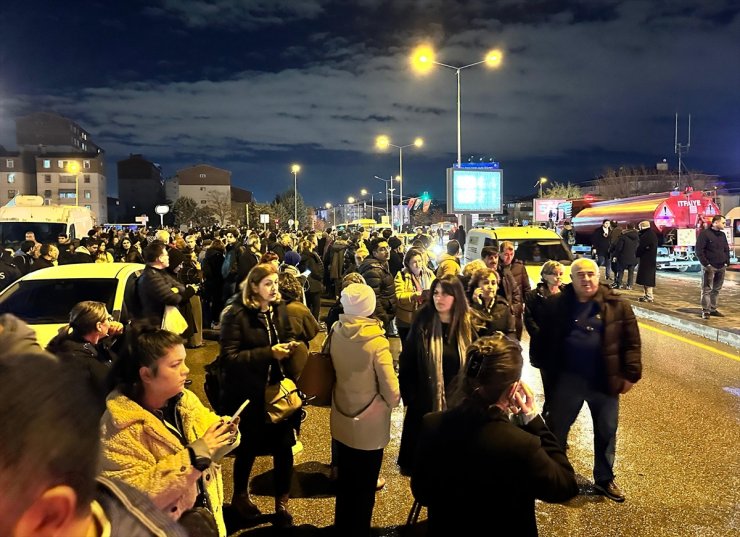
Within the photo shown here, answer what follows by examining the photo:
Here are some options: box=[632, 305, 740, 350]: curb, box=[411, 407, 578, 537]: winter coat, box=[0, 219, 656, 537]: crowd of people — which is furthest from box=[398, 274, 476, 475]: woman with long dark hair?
box=[632, 305, 740, 350]: curb

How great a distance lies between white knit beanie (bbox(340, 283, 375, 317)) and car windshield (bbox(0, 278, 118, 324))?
430 cm

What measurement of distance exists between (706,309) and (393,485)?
9688mm

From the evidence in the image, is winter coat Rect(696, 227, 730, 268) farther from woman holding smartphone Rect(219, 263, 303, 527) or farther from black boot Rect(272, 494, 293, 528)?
black boot Rect(272, 494, 293, 528)

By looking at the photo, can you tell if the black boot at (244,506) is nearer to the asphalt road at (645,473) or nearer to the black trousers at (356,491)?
the asphalt road at (645,473)

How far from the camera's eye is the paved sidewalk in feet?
33.6

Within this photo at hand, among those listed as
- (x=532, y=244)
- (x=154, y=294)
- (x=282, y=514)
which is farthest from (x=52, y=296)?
(x=532, y=244)

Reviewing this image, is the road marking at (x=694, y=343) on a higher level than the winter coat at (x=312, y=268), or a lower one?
lower

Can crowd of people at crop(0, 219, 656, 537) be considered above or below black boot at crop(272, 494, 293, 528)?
above

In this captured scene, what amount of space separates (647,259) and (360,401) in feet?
41.5

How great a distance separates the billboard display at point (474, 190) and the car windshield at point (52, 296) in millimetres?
15189

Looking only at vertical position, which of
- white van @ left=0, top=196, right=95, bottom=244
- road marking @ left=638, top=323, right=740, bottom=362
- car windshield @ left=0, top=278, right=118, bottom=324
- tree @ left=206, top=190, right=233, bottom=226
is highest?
tree @ left=206, top=190, right=233, bottom=226

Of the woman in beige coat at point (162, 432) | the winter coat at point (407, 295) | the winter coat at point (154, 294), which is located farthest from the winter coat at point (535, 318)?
the winter coat at point (154, 294)

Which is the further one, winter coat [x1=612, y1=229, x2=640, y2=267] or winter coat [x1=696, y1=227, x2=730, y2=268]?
winter coat [x1=612, y1=229, x2=640, y2=267]

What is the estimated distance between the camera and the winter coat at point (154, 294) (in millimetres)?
6465
